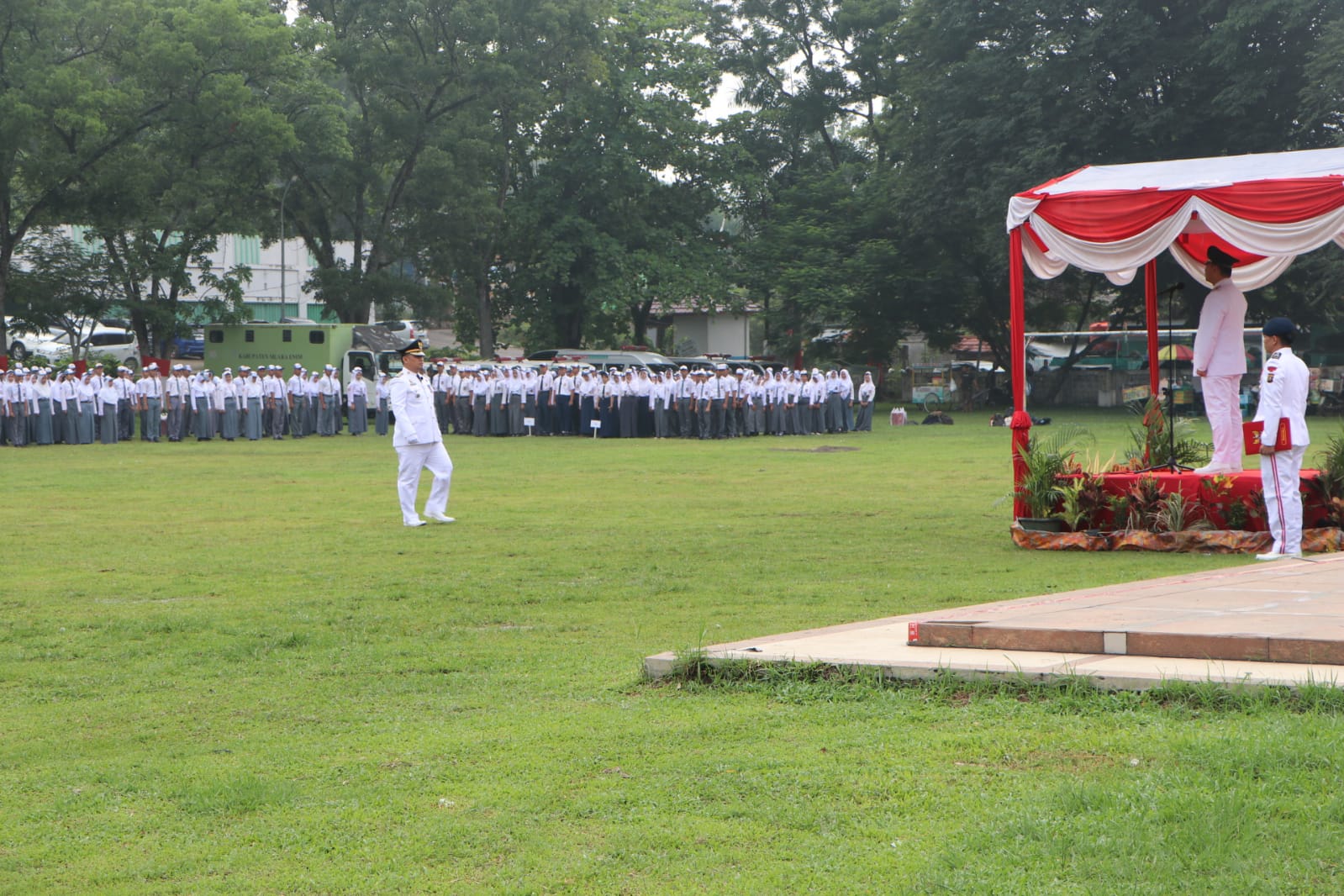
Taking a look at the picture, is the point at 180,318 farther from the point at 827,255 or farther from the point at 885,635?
the point at 885,635

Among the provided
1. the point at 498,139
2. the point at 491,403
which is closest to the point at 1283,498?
the point at 491,403

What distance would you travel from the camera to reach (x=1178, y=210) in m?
11.9

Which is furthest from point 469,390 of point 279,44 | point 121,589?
point 121,589

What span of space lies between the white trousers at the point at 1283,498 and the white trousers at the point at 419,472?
25.2 feet

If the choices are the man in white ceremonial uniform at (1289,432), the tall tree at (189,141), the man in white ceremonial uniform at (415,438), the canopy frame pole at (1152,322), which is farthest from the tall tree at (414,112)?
the man in white ceremonial uniform at (1289,432)

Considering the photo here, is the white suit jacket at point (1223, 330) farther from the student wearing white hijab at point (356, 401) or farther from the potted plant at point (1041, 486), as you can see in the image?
the student wearing white hijab at point (356, 401)

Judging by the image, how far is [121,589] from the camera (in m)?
10.2

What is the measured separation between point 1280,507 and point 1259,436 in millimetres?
568

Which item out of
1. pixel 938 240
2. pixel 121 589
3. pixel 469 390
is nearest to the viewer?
pixel 121 589

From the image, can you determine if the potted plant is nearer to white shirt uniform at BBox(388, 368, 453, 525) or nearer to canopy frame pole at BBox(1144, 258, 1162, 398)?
canopy frame pole at BBox(1144, 258, 1162, 398)

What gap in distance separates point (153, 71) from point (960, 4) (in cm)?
2172

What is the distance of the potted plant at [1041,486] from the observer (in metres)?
12.6

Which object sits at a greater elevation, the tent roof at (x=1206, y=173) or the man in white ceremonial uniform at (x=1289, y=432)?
the tent roof at (x=1206, y=173)

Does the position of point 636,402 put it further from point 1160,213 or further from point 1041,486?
point 1160,213
